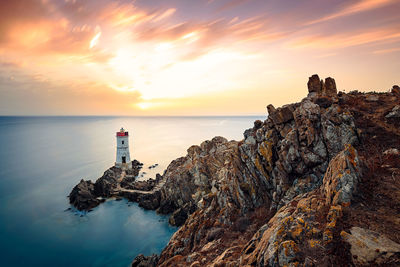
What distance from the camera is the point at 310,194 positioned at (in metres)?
12.3

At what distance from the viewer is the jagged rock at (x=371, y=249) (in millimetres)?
6688

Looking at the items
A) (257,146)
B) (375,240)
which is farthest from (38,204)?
(375,240)

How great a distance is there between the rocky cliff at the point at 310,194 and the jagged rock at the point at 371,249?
30 mm

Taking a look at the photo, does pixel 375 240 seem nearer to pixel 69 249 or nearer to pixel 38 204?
pixel 69 249

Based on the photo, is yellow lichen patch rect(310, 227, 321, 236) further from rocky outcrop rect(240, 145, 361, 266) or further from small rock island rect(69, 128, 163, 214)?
small rock island rect(69, 128, 163, 214)

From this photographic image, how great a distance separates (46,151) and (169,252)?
108m

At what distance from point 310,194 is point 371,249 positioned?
5375mm

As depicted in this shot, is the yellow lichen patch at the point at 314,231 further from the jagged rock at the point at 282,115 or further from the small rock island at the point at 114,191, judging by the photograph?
the small rock island at the point at 114,191

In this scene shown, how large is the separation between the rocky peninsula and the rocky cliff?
42 millimetres

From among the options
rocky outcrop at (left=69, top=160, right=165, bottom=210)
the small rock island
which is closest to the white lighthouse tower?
the small rock island

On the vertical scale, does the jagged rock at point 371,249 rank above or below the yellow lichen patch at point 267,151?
below

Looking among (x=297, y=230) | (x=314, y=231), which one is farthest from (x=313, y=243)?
(x=297, y=230)

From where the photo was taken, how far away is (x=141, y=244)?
1239 inches

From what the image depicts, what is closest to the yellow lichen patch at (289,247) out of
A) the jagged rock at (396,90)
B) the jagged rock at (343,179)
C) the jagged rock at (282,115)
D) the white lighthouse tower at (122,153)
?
the jagged rock at (343,179)
